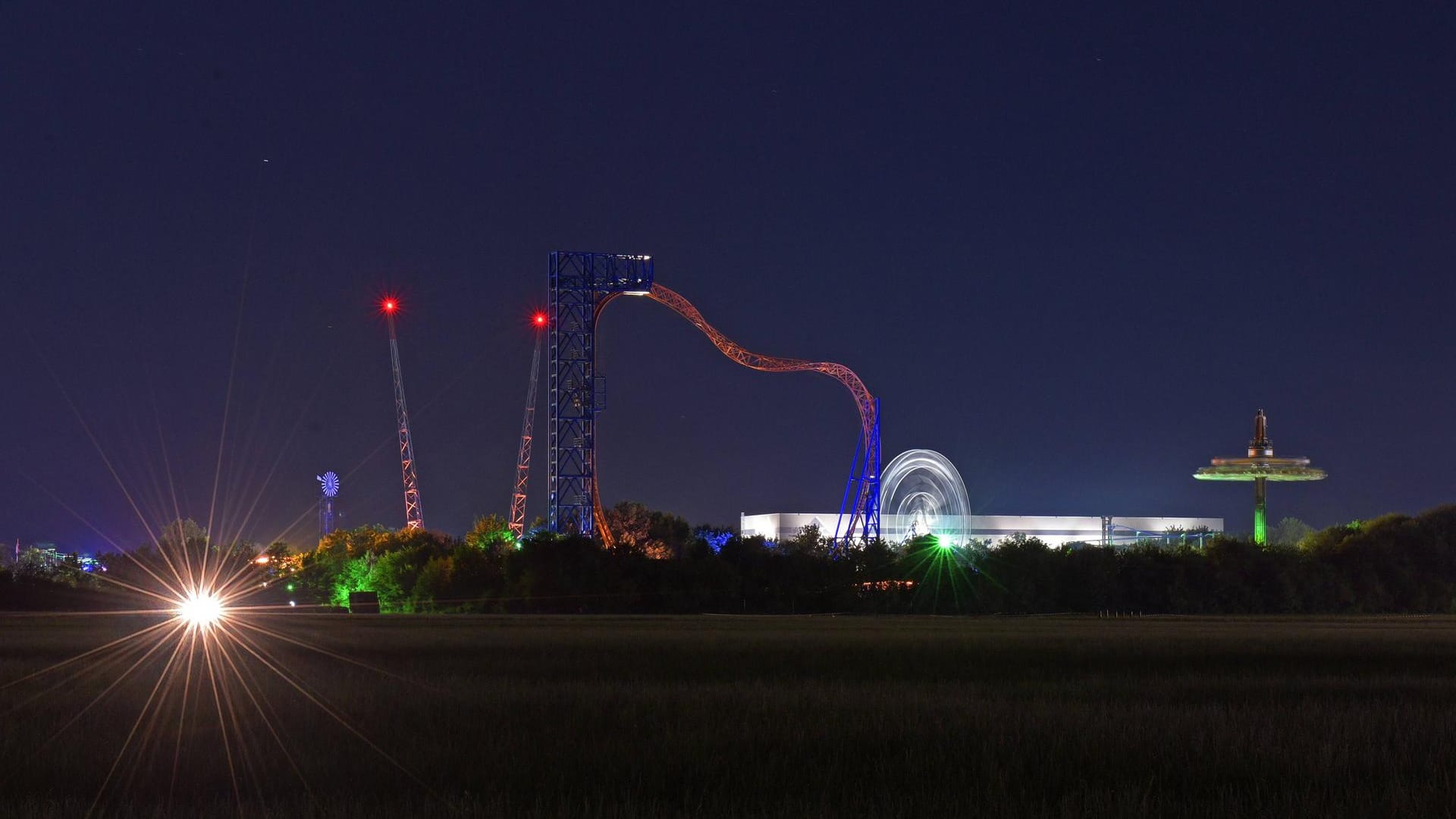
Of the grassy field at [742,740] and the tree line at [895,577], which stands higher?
the tree line at [895,577]

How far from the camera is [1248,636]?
1890 inches

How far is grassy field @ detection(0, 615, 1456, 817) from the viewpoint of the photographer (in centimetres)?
1178

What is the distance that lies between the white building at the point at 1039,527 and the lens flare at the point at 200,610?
83.5 m

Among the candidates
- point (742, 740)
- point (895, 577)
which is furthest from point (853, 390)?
point (742, 740)

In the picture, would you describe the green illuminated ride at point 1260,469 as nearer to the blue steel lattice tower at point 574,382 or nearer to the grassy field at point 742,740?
the blue steel lattice tower at point 574,382

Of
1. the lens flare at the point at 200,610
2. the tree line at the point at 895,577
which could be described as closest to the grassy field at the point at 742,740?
the lens flare at the point at 200,610

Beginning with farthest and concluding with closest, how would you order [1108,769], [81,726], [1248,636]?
[1248,636] < [81,726] < [1108,769]

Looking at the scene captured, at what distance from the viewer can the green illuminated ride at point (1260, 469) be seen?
158000 mm

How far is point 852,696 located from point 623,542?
76.8 m

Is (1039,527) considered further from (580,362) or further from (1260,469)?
(580,362)

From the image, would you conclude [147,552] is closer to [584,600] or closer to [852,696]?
[584,600]

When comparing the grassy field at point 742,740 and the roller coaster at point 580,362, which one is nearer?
the grassy field at point 742,740

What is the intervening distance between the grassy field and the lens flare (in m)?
26.8

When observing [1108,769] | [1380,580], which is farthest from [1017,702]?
[1380,580]
